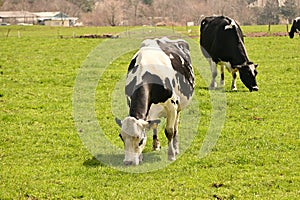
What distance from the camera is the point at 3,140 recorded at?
11.7 m

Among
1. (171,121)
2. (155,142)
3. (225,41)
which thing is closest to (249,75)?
(225,41)

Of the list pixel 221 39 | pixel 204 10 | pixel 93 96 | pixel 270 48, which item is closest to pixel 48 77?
pixel 93 96

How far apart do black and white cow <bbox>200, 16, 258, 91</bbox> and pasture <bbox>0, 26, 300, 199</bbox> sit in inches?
19.8

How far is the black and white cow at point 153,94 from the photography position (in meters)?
8.73

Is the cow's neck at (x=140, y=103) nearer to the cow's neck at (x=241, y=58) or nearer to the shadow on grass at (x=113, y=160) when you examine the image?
the shadow on grass at (x=113, y=160)

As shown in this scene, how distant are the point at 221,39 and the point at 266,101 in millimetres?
3298

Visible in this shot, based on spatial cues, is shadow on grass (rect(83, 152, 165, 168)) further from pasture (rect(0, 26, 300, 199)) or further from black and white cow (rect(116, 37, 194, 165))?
black and white cow (rect(116, 37, 194, 165))

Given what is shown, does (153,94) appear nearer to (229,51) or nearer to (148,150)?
(148,150)

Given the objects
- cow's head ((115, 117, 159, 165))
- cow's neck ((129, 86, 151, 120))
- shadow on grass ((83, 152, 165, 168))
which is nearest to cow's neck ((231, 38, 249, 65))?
shadow on grass ((83, 152, 165, 168))

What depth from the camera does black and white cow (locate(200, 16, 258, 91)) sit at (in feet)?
56.5

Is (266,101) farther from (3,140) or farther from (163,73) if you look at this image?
(3,140)

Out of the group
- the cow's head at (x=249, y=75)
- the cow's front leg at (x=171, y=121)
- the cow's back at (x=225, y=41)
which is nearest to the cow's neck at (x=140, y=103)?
the cow's front leg at (x=171, y=121)

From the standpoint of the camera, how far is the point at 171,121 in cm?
982

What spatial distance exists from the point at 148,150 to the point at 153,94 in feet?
6.06
